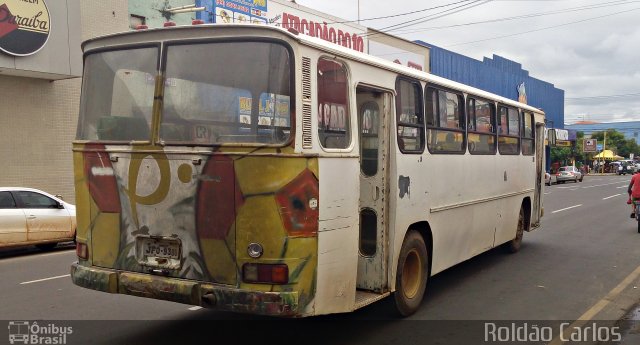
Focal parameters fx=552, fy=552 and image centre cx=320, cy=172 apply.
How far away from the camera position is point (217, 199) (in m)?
4.49

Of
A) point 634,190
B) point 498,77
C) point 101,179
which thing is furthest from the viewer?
point 498,77

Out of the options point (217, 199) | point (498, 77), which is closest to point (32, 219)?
point (217, 199)

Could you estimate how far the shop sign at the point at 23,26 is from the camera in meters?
13.7

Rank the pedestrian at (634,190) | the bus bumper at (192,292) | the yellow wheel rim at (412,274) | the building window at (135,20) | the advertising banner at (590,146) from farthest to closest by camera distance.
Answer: the advertising banner at (590,146) < the building window at (135,20) < the pedestrian at (634,190) < the yellow wheel rim at (412,274) < the bus bumper at (192,292)

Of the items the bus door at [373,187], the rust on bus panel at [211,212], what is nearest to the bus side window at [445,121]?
the bus door at [373,187]

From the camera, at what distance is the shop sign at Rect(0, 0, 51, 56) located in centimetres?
1370

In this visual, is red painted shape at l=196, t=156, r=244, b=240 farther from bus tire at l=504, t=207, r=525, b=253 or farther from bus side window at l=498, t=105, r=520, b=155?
bus tire at l=504, t=207, r=525, b=253

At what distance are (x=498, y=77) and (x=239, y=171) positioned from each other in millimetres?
38955

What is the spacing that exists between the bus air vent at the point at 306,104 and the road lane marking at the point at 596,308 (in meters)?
3.21

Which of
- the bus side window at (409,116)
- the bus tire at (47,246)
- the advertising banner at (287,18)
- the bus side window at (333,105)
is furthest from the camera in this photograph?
the advertising banner at (287,18)

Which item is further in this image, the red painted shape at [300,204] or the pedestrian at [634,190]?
the pedestrian at [634,190]

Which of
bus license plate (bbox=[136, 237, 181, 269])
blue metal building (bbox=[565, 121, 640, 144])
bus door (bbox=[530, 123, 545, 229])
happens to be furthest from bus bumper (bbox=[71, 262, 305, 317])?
blue metal building (bbox=[565, 121, 640, 144])

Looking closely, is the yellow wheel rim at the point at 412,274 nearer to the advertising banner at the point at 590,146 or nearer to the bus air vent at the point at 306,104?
the bus air vent at the point at 306,104

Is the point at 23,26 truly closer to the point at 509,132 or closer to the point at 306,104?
the point at 509,132
